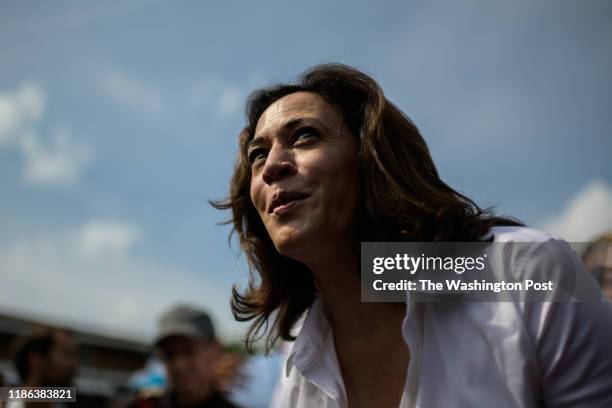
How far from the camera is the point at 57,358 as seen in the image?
4227mm

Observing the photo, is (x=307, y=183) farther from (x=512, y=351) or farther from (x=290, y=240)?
(x=512, y=351)

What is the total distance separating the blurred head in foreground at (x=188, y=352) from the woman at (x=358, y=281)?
4.43 feet

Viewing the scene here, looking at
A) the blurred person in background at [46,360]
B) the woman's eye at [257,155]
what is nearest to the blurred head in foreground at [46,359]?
the blurred person in background at [46,360]

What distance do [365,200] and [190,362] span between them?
7.18 ft

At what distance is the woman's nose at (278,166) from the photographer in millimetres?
2150

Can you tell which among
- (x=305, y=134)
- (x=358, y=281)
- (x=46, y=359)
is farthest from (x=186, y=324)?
(x=305, y=134)

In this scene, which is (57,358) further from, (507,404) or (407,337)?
(507,404)

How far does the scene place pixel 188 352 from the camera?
4.02m

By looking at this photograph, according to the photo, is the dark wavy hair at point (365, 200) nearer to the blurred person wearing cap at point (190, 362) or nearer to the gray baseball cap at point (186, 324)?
the blurred person wearing cap at point (190, 362)

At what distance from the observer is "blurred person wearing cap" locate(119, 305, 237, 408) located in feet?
12.6

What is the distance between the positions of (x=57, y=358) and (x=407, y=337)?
10.1ft

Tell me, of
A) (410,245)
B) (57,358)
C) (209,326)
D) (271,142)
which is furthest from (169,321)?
(410,245)

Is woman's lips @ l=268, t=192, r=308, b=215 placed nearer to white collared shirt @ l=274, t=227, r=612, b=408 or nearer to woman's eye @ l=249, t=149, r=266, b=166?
woman's eye @ l=249, t=149, r=266, b=166

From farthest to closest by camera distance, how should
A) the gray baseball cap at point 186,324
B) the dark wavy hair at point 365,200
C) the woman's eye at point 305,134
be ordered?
the gray baseball cap at point 186,324
the woman's eye at point 305,134
the dark wavy hair at point 365,200
